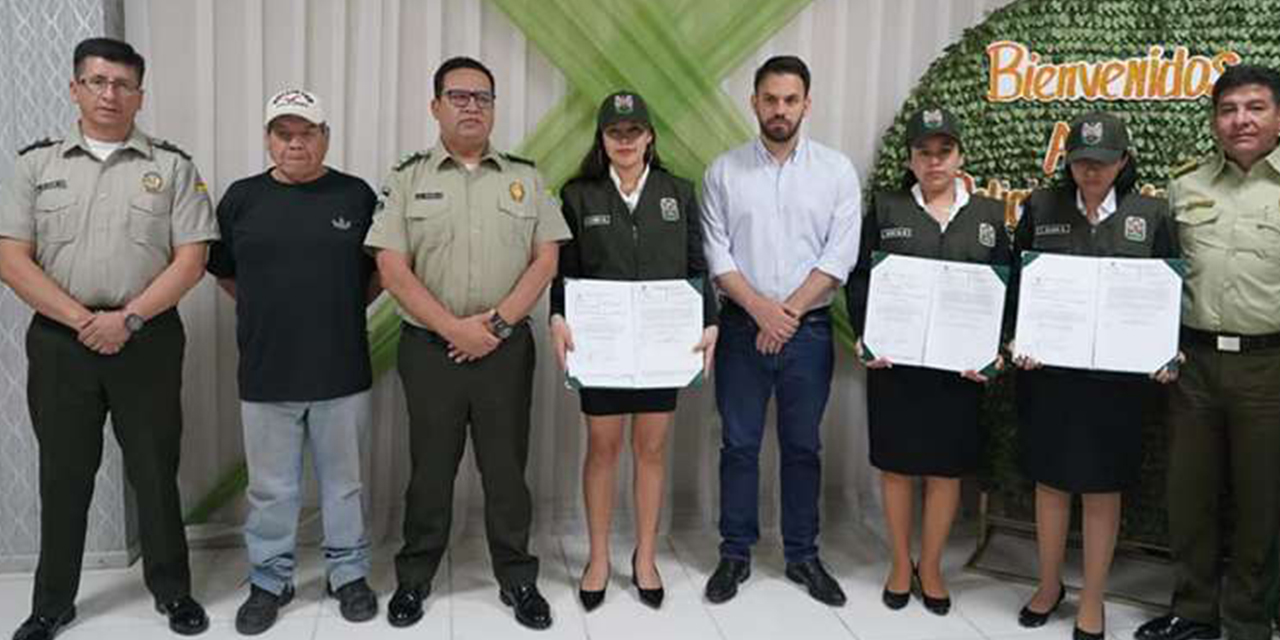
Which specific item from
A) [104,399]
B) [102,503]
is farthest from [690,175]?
[102,503]

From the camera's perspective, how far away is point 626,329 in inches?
116

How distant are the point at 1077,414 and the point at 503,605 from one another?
1743 mm

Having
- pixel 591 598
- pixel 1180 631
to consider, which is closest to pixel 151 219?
pixel 591 598

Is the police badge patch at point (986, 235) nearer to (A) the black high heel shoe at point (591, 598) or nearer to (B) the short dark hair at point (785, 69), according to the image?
Answer: (B) the short dark hair at point (785, 69)

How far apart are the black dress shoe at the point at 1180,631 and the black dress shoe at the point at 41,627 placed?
303 cm

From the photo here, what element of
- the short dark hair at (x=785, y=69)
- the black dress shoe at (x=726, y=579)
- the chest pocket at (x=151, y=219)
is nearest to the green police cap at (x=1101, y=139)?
the short dark hair at (x=785, y=69)

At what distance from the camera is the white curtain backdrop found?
341cm

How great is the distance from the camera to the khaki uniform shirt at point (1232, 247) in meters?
2.75

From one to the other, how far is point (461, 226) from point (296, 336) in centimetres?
54

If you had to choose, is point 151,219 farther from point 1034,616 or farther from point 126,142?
point 1034,616

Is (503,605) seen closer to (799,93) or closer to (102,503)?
(102,503)

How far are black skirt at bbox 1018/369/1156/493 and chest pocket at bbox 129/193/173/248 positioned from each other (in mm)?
2457

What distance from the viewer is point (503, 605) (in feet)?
10.3

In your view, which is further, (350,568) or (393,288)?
(350,568)
